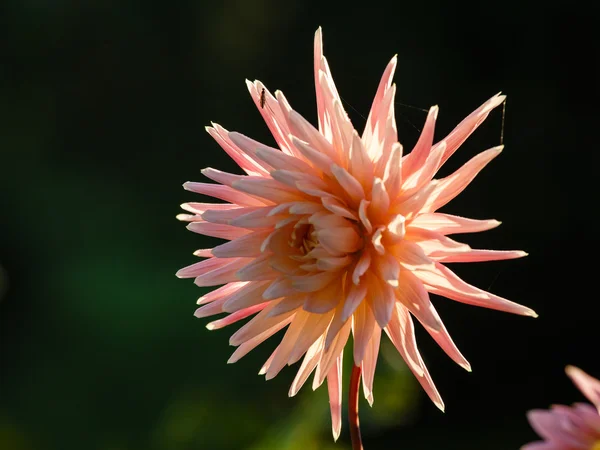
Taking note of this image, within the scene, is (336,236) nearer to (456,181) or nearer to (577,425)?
(456,181)

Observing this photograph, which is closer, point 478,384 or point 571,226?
point 571,226

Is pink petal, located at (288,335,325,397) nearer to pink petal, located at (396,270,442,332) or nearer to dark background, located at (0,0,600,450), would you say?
pink petal, located at (396,270,442,332)

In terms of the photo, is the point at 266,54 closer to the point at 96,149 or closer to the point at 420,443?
the point at 96,149

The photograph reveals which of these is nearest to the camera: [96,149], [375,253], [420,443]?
[375,253]

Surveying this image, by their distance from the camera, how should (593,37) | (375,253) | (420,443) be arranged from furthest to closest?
(420,443)
(593,37)
(375,253)

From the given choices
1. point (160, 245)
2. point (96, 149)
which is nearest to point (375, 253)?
point (160, 245)

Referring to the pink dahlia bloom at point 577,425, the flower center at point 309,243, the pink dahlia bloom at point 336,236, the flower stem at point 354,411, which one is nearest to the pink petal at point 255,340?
the pink dahlia bloom at point 336,236

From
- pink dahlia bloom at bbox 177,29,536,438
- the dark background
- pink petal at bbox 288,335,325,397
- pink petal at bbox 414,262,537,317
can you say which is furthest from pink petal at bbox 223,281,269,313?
Result: the dark background
